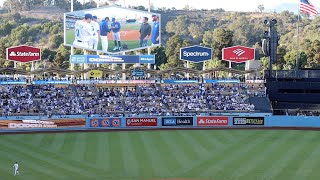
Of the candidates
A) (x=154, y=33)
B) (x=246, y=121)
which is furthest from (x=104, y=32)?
(x=246, y=121)

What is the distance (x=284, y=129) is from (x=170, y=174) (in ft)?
91.0

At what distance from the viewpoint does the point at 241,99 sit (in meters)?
65.0

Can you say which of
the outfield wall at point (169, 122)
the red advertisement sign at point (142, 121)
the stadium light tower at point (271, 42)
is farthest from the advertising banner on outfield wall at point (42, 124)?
the stadium light tower at point (271, 42)

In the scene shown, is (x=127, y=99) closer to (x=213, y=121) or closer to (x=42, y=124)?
(x=213, y=121)

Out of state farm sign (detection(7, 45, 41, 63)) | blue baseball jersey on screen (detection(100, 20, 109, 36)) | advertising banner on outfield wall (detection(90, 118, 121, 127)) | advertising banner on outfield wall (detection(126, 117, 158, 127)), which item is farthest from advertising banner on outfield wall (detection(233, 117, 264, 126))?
state farm sign (detection(7, 45, 41, 63))

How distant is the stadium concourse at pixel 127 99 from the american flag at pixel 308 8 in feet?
40.6

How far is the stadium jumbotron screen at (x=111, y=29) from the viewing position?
64.4 meters

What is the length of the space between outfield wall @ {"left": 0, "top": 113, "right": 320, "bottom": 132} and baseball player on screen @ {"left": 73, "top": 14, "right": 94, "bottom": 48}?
12.8 meters

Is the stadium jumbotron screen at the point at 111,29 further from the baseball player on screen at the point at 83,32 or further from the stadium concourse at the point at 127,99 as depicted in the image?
the stadium concourse at the point at 127,99

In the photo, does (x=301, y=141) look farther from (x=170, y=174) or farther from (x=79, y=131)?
(x=79, y=131)

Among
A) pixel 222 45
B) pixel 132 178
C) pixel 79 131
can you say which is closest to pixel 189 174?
pixel 132 178

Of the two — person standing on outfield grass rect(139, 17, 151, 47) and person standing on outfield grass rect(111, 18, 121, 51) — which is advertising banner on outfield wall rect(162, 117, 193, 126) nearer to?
person standing on outfield grass rect(139, 17, 151, 47)

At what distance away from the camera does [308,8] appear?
2360 inches

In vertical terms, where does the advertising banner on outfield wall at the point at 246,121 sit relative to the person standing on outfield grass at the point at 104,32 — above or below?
below
